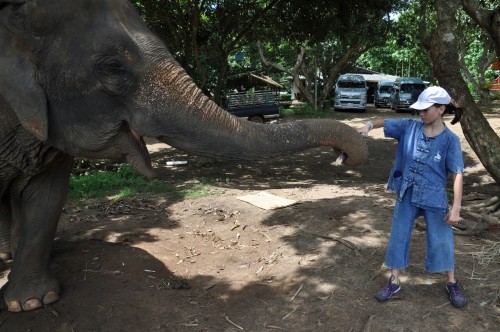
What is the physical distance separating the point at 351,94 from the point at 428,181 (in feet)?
82.7

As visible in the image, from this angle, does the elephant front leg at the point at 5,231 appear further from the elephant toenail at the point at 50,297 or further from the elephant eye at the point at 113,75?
the elephant eye at the point at 113,75

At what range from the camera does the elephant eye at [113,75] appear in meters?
2.56

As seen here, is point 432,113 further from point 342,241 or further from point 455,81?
point 455,81

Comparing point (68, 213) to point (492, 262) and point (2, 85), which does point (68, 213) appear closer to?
point (2, 85)

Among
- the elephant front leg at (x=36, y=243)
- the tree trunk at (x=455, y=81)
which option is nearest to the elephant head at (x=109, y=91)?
the elephant front leg at (x=36, y=243)

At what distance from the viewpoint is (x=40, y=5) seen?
2.51m

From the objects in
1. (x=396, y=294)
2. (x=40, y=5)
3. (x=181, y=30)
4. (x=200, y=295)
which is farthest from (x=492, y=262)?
(x=181, y=30)

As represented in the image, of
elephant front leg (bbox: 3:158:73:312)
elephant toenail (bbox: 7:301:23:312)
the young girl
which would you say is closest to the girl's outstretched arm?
the young girl

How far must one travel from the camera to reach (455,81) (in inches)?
A: 252

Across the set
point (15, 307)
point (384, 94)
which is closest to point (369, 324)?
point (15, 307)

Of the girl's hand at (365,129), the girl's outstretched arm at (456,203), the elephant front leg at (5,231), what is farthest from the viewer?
the elephant front leg at (5,231)

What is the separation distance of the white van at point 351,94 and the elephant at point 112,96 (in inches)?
1018

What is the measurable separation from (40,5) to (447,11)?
5528 mm

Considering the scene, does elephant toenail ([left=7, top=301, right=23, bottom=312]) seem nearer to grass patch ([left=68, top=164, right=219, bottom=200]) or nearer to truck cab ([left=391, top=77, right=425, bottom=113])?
grass patch ([left=68, top=164, right=219, bottom=200])
